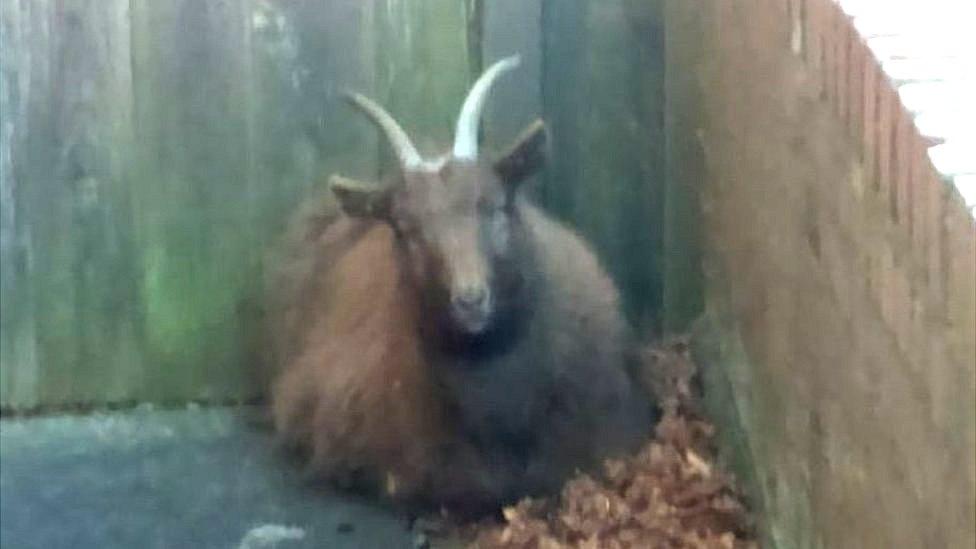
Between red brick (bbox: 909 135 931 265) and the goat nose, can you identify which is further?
the goat nose

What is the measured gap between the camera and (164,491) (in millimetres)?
4164

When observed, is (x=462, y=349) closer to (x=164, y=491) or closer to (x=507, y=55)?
(x=164, y=491)

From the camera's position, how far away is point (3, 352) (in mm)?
4664

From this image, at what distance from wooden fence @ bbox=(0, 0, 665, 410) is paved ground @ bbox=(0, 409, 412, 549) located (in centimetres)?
18

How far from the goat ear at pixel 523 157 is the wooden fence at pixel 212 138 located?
664 mm

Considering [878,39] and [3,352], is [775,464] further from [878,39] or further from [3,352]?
[3,352]

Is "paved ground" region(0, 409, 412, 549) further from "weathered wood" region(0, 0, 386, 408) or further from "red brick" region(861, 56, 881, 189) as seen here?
"red brick" region(861, 56, 881, 189)

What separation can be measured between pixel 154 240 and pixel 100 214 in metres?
0.16

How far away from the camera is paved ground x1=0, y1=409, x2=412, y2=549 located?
388 cm

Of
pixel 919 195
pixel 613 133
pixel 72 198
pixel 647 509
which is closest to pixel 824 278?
pixel 919 195

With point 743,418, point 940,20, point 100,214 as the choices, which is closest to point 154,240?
point 100,214

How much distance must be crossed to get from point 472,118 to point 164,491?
47.3 inches

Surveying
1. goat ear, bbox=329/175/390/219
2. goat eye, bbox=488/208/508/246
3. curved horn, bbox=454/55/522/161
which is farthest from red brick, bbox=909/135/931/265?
goat ear, bbox=329/175/390/219

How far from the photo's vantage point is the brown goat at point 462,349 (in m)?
3.87
